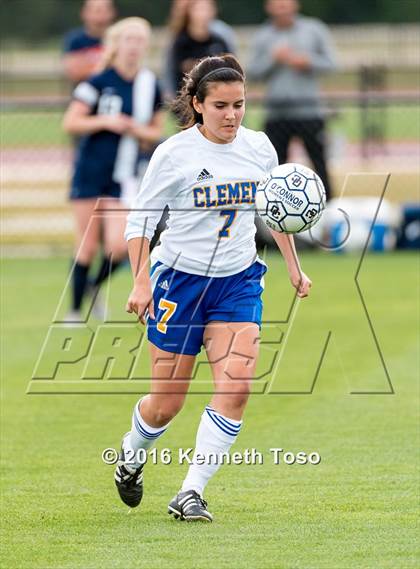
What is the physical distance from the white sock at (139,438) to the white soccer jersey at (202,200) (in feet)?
2.18

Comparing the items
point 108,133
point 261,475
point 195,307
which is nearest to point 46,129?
point 108,133

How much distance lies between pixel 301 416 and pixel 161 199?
2.36 metres

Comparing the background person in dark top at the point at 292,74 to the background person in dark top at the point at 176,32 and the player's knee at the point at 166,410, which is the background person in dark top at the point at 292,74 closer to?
the background person in dark top at the point at 176,32

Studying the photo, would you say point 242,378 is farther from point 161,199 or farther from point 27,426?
point 27,426

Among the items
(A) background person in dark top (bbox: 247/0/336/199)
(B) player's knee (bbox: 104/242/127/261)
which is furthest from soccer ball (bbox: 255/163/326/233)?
(A) background person in dark top (bbox: 247/0/336/199)

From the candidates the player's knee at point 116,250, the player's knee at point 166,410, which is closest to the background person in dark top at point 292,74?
the player's knee at point 116,250

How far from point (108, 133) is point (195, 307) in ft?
Answer: 18.0

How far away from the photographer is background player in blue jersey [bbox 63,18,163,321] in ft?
34.4

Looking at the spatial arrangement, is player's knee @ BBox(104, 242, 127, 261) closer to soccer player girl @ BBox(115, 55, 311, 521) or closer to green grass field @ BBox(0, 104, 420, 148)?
soccer player girl @ BBox(115, 55, 311, 521)

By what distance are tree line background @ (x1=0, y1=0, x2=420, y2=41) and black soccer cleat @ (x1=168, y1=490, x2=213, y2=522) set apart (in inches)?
907

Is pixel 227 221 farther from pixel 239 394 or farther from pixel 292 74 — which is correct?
pixel 292 74

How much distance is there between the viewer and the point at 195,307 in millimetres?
5422

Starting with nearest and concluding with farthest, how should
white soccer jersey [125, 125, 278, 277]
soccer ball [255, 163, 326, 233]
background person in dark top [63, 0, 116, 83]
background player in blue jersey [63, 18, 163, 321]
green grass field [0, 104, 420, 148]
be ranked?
1. white soccer jersey [125, 125, 278, 277]
2. soccer ball [255, 163, 326, 233]
3. background player in blue jersey [63, 18, 163, 321]
4. background person in dark top [63, 0, 116, 83]
5. green grass field [0, 104, 420, 148]

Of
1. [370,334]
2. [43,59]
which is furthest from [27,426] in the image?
[43,59]
